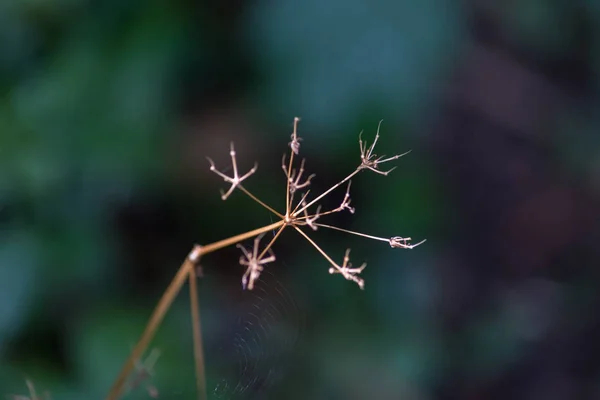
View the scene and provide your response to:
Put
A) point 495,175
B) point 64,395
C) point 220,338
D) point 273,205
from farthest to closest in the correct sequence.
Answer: point 495,175 < point 273,205 < point 220,338 < point 64,395

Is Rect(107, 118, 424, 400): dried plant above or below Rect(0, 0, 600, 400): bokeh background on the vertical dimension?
above

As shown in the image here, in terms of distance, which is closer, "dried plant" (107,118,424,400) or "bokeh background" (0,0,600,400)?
"dried plant" (107,118,424,400)

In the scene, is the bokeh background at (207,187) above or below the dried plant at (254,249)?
below

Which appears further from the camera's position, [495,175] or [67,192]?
[495,175]

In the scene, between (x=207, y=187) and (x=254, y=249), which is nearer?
(x=254, y=249)

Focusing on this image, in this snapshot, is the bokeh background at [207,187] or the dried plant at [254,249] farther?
the bokeh background at [207,187]

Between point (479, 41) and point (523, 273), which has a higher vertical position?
point (479, 41)

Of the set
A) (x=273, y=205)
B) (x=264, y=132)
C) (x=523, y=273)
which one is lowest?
(x=523, y=273)

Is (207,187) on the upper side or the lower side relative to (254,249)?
lower

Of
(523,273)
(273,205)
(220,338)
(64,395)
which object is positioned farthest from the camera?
(523,273)

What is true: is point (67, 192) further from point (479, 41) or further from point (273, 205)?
point (479, 41)

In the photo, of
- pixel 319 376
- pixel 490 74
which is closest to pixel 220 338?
pixel 319 376
